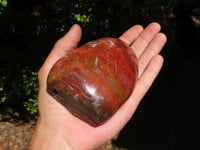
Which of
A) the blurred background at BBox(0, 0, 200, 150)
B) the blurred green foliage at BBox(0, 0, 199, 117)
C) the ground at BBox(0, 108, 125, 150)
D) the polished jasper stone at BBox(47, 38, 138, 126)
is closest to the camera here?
the polished jasper stone at BBox(47, 38, 138, 126)

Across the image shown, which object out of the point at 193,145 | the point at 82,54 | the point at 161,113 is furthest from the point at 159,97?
the point at 82,54

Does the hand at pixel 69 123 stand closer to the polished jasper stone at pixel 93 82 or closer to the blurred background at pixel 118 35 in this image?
the polished jasper stone at pixel 93 82

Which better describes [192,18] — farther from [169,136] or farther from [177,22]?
[169,136]

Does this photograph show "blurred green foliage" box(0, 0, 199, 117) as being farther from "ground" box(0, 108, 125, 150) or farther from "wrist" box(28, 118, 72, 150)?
"wrist" box(28, 118, 72, 150)

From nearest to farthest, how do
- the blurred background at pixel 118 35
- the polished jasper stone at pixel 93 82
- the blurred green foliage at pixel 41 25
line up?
the polished jasper stone at pixel 93 82, the blurred green foliage at pixel 41 25, the blurred background at pixel 118 35

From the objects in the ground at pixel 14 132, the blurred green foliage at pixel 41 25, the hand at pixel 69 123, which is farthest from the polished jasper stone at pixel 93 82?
the ground at pixel 14 132

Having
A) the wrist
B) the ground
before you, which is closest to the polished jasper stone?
the wrist
